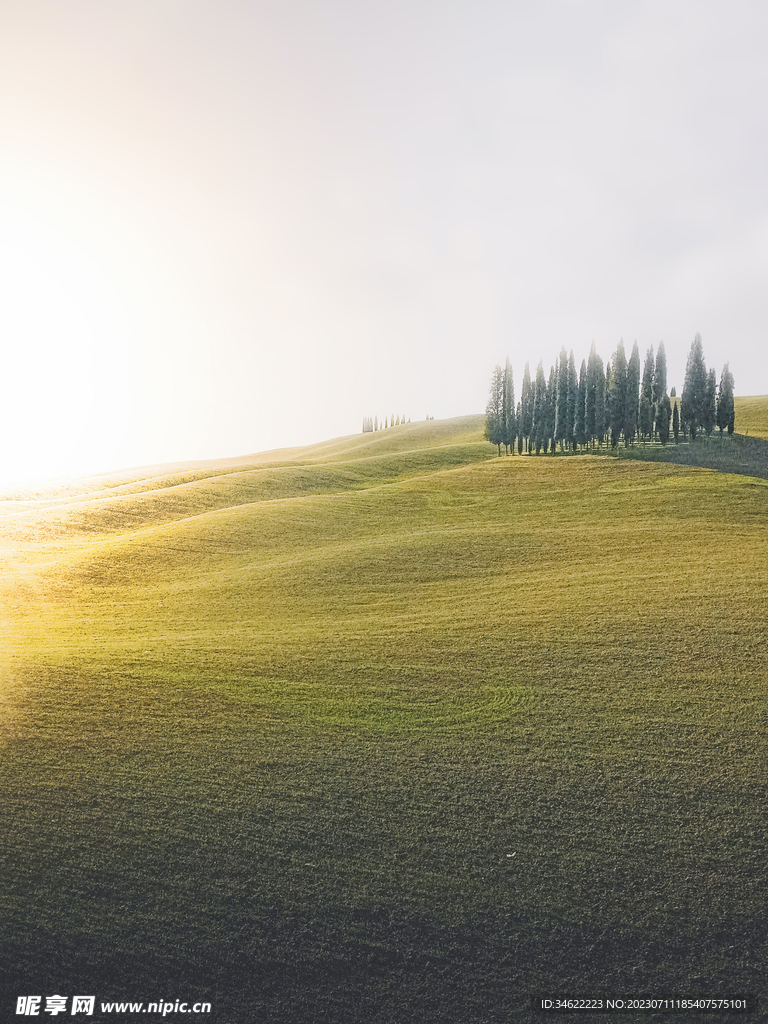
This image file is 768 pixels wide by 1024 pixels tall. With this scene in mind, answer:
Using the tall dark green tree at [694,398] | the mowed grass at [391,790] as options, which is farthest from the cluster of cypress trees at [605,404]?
the mowed grass at [391,790]

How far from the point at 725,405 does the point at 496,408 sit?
3615 cm

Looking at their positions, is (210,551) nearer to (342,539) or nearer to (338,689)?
(342,539)

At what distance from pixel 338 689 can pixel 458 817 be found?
797 cm

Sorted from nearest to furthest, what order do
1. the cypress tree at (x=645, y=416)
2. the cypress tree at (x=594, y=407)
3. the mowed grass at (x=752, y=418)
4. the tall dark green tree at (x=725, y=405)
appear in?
the tall dark green tree at (x=725, y=405) → the cypress tree at (x=645, y=416) → the cypress tree at (x=594, y=407) → the mowed grass at (x=752, y=418)

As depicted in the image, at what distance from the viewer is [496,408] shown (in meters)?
112

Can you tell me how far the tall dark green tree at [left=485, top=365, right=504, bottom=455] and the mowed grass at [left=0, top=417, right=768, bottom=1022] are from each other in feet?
244

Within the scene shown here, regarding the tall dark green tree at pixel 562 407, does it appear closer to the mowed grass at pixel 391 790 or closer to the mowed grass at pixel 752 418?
the mowed grass at pixel 752 418

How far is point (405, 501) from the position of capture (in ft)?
206

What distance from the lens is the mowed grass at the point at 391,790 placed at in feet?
46.2

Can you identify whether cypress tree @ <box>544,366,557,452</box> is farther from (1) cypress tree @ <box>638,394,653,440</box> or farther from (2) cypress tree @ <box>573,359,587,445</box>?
(1) cypress tree @ <box>638,394,653,440</box>

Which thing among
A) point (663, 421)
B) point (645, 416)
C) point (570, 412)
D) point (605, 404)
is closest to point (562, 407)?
point (570, 412)

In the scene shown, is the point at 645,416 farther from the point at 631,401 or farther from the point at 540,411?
the point at 540,411

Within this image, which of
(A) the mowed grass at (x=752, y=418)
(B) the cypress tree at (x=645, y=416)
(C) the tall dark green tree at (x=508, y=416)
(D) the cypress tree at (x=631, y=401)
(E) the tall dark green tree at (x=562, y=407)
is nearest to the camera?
(D) the cypress tree at (x=631, y=401)

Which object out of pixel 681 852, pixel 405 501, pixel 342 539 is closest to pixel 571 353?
pixel 405 501
